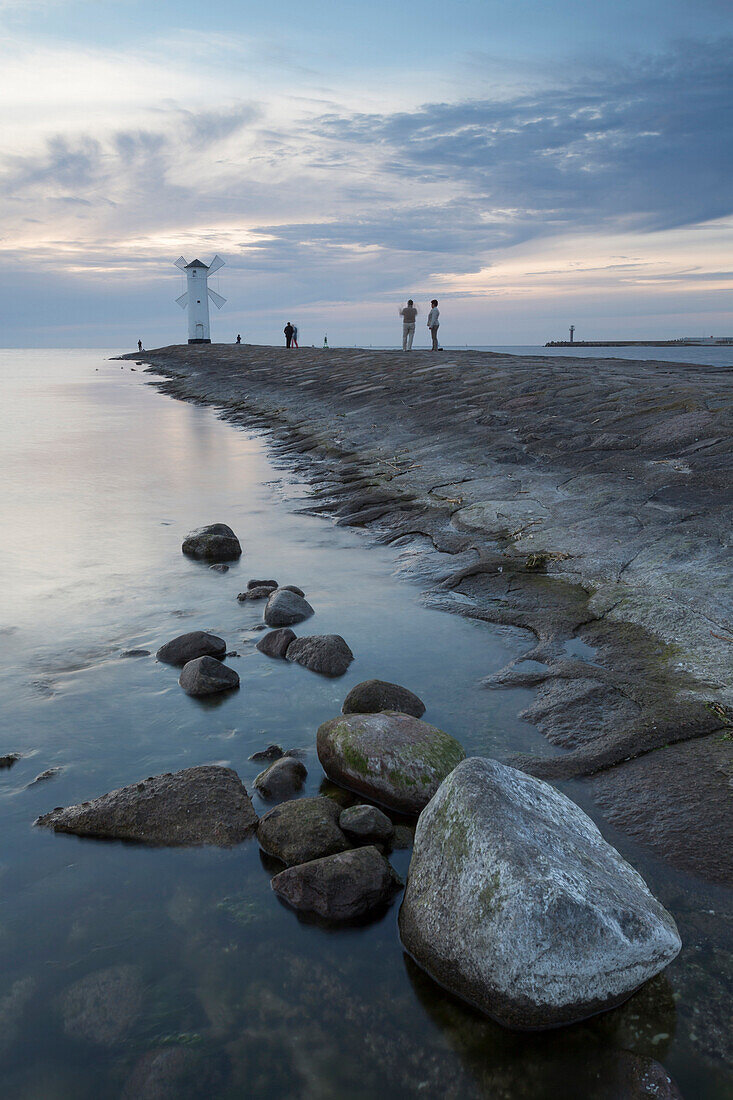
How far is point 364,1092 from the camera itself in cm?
232

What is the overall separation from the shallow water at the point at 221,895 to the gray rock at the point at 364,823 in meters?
0.12

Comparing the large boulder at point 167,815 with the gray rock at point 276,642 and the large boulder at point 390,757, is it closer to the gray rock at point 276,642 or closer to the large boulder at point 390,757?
the large boulder at point 390,757

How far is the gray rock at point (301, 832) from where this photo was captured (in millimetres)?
3262

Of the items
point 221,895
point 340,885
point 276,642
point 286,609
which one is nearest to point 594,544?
point 286,609

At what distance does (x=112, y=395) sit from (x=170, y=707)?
34438 millimetres

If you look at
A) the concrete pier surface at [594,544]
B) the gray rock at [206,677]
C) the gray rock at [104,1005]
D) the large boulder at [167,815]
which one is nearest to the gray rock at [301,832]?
the large boulder at [167,815]

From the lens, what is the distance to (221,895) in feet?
10.2

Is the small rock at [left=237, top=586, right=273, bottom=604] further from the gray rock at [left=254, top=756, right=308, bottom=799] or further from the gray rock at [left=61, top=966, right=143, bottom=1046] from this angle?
the gray rock at [left=61, top=966, right=143, bottom=1046]

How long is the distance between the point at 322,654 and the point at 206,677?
0.79m

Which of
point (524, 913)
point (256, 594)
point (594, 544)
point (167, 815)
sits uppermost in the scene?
point (594, 544)

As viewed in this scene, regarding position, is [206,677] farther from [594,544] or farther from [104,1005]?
[594,544]

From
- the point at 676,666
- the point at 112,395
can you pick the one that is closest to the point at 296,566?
the point at 676,666

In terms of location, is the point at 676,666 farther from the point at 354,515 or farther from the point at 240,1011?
the point at 354,515

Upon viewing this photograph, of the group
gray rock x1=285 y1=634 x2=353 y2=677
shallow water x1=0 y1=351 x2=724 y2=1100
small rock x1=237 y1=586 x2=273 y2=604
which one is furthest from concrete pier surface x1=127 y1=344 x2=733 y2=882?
small rock x1=237 y1=586 x2=273 y2=604
